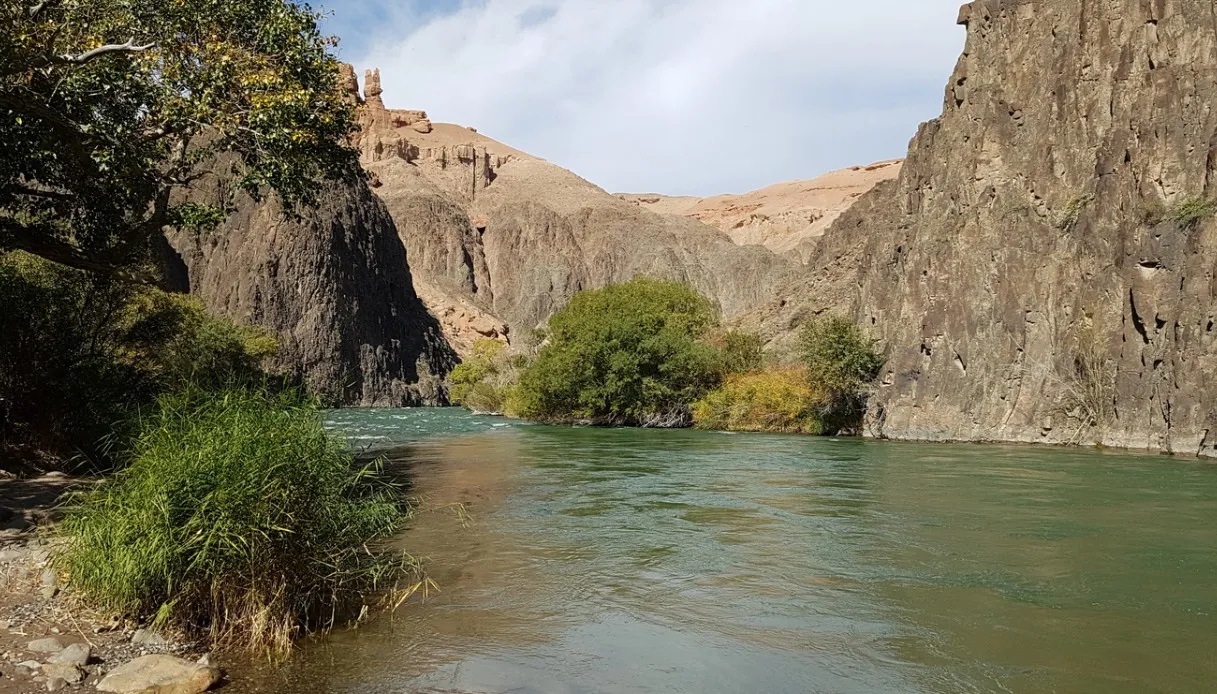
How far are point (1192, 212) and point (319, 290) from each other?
325 ft

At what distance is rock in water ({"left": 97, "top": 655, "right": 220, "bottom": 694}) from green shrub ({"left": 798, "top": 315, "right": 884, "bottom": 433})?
125 feet

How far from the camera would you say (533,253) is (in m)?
166

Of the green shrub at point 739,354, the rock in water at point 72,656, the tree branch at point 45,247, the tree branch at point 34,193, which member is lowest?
the rock in water at point 72,656

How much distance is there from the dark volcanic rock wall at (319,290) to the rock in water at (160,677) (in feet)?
322

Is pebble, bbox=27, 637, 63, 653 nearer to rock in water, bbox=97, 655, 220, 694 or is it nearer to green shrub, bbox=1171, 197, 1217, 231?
rock in water, bbox=97, 655, 220, 694

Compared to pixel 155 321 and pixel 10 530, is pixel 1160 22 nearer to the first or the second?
pixel 155 321

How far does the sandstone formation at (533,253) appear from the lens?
149750 mm

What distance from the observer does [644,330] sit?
167 ft

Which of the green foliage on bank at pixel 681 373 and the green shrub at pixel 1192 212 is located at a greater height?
the green shrub at pixel 1192 212

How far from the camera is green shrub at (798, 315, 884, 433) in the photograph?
41.9m

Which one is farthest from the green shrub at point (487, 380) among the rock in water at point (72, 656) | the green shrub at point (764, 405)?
the rock in water at point (72, 656)

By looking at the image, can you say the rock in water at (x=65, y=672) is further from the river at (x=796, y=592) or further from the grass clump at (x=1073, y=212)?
the grass clump at (x=1073, y=212)

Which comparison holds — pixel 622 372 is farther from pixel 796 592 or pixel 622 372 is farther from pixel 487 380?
pixel 796 592

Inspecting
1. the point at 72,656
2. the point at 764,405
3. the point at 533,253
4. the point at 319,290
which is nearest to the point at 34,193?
the point at 72,656
